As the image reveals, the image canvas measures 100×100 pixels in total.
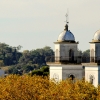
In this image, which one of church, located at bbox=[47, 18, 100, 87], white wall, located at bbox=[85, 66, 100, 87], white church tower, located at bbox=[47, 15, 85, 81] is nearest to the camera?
white wall, located at bbox=[85, 66, 100, 87]

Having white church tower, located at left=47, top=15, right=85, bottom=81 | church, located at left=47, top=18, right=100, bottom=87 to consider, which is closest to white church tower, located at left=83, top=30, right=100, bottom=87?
church, located at left=47, top=18, right=100, bottom=87

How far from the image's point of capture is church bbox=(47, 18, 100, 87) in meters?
110

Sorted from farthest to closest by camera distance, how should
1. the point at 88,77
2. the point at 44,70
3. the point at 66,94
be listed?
the point at 44,70 < the point at 88,77 < the point at 66,94

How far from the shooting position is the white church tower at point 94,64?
109 metres

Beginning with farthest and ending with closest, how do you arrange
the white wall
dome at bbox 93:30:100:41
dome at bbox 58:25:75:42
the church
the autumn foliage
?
dome at bbox 58:25:75:42
dome at bbox 93:30:100:41
the church
the white wall
the autumn foliage

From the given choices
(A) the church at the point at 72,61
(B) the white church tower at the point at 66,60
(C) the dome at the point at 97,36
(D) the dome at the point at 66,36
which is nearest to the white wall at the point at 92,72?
(A) the church at the point at 72,61

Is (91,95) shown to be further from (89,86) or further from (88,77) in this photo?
(88,77)

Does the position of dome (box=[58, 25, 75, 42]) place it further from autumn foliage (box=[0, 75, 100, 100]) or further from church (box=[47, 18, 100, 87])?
autumn foliage (box=[0, 75, 100, 100])

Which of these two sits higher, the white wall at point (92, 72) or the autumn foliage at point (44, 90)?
the white wall at point (92, 72)

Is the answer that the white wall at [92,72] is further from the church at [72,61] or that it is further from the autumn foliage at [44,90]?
the autumn foliage at [44,90]

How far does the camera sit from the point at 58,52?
113 m

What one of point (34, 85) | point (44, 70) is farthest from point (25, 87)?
point (44, 70)

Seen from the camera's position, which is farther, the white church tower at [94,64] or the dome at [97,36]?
the dome at [97,36]

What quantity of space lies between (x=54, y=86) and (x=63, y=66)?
17895mm
